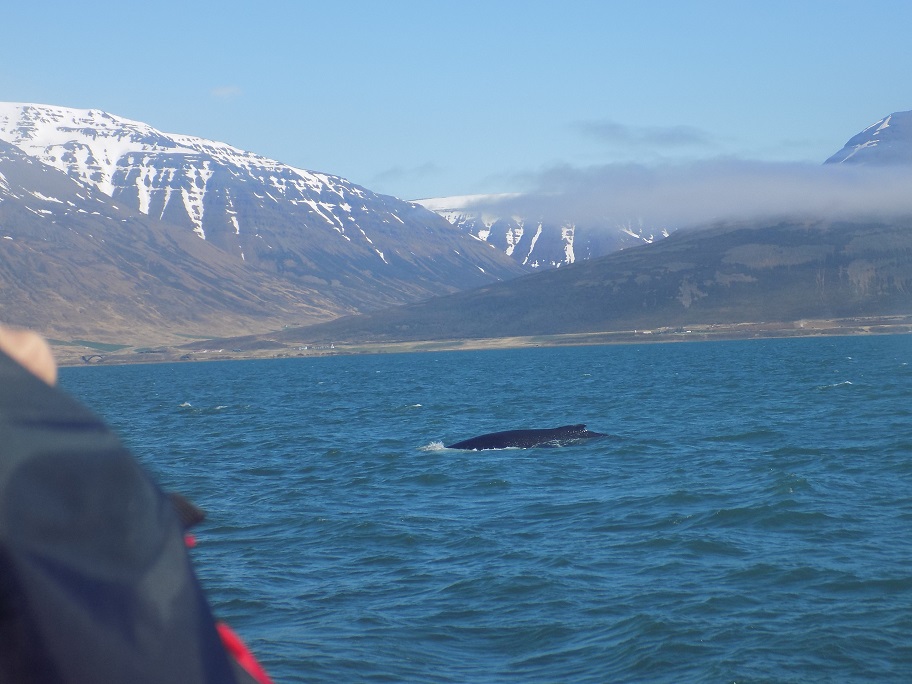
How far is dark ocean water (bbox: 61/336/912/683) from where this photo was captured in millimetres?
14820

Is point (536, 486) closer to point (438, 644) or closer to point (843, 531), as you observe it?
point (843, 531)

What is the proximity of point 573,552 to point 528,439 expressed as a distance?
69.3 ft

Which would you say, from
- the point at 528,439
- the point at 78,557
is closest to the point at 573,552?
the point at 78,557

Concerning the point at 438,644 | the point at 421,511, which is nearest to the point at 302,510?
the point at 421,511

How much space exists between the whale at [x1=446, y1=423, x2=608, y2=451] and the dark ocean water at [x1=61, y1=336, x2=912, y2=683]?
0.99 m

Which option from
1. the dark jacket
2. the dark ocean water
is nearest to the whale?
the dark ocean water

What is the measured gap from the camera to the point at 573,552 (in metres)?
21.0

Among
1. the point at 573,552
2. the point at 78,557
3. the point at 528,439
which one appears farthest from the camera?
the point at 528,439

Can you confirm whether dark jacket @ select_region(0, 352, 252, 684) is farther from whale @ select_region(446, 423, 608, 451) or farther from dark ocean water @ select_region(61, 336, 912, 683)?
whale @ select_region(446, 423, 608, 451)

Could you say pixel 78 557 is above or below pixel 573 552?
above

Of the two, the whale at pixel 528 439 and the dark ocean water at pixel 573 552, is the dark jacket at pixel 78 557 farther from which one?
the whale at pixel 528 439

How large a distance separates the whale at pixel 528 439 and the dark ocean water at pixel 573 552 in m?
0.99

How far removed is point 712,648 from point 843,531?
842 cm

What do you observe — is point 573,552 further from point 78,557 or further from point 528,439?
point 528,439
